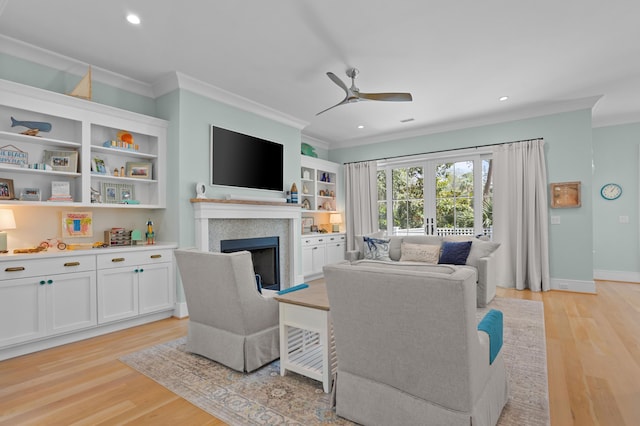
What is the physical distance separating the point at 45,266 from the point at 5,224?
0.52 meters

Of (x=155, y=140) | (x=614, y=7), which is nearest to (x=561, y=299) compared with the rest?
(x=614, y=7)

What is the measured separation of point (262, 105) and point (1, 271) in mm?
3336

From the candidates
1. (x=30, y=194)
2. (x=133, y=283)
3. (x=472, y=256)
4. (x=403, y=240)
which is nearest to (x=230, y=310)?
(x=133, y=283)

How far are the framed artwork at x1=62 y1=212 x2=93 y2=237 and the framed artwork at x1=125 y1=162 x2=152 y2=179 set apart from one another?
62cm

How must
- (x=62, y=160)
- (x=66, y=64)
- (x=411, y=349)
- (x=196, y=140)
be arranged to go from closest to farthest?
1. (x=411, y=349)
2. (x=62, y=160)
3. (x=66, y=64)
4. (x=196, y=140)

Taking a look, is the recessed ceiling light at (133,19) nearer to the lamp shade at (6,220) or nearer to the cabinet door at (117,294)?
the lamp shade at (6,220)

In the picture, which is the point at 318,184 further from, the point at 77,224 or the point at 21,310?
the point at 21,310

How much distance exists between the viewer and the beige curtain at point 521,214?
4914mm

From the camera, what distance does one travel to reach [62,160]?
3238mm

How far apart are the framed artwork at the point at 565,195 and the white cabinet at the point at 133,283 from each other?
17.7 feet

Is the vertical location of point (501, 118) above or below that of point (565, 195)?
above

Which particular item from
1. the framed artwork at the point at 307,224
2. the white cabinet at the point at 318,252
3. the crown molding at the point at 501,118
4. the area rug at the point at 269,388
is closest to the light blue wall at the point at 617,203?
the crown molding at the point at 501,118

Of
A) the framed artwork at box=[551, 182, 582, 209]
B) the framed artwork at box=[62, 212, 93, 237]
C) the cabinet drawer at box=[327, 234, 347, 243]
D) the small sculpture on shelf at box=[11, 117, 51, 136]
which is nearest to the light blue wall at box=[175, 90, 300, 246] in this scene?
the framed artwork at box=[62, 212, 93, 237]

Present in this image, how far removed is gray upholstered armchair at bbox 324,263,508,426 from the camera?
135 cm
